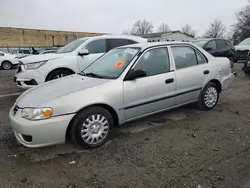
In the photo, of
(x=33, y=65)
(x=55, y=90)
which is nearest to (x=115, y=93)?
(x=55, y=90)

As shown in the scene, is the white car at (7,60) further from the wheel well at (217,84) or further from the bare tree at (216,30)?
the bare tree at (216,30)

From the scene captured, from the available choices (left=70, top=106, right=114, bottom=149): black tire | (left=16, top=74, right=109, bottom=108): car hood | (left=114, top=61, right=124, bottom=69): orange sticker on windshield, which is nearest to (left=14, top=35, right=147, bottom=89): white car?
(left=16, top=74, right=109, bottom=108): car hood

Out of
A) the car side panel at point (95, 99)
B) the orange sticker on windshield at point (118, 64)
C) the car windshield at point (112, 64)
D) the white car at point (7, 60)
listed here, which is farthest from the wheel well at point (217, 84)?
the white car at point (7, 60)

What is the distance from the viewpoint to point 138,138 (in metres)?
3.73

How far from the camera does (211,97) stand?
4.89 meters

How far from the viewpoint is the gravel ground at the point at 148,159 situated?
8.57ft

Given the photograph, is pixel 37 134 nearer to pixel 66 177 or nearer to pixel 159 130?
pixel 66 177

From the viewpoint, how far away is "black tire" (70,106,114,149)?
10.5 feet

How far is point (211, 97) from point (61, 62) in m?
4.00

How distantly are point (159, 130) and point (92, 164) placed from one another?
149 cm

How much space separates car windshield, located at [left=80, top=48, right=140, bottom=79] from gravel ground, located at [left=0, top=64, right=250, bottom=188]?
1.06 m

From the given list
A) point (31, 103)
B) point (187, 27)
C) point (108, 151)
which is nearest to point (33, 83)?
point (31, 103)

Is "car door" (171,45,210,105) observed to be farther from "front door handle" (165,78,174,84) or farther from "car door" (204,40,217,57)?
"car door" (204,40,217,57)

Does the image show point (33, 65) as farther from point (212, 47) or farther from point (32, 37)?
point (32, 37)
